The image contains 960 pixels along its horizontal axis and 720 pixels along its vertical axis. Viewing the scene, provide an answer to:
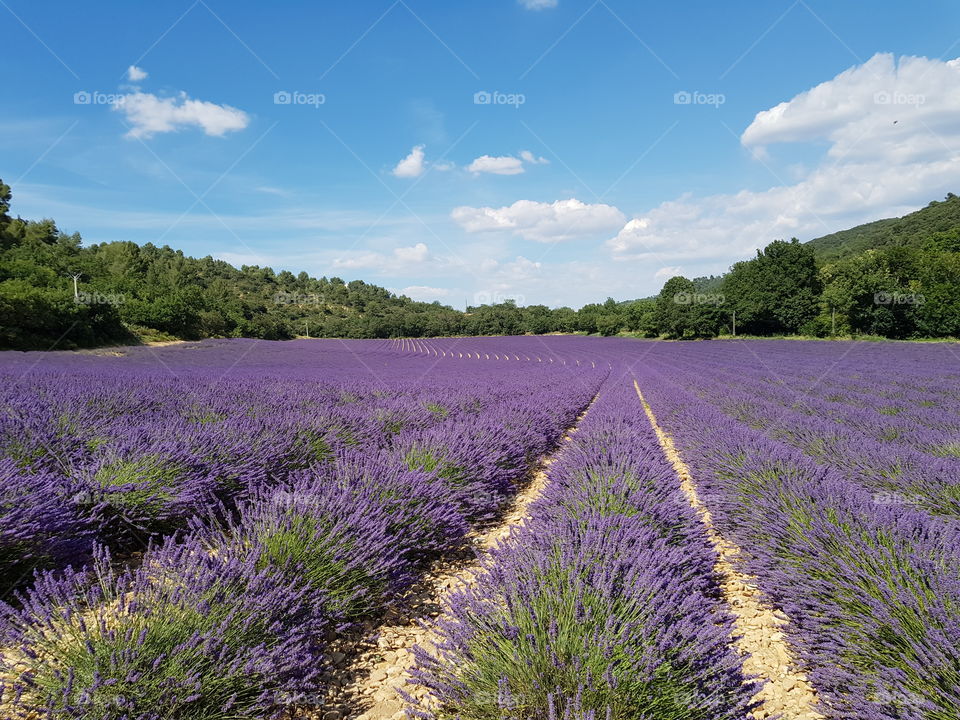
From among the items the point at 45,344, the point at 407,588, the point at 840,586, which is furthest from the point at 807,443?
the point at 45,344

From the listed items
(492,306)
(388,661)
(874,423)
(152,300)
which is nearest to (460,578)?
(388,661)

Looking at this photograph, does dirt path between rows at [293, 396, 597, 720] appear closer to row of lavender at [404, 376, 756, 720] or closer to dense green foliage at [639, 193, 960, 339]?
row of lavender at [404, 376, 756, 720]

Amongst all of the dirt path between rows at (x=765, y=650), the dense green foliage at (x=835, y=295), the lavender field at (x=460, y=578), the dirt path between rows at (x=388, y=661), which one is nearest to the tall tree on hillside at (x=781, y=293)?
the dense green foliage at (x=835, y=295)

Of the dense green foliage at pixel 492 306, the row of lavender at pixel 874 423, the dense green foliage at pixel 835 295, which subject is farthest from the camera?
the dense green foliage at pixel 835 295

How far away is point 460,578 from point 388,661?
0.73m

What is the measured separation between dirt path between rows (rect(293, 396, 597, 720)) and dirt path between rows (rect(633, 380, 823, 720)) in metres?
1.24

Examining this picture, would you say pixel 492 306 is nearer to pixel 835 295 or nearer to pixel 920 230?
pixel 835 295

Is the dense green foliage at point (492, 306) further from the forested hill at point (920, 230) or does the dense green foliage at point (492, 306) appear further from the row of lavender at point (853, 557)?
the row of lavender at point (853, 557)

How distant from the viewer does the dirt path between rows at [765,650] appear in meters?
1.74

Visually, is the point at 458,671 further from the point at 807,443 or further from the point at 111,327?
the point at 111,327

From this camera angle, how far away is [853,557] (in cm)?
211

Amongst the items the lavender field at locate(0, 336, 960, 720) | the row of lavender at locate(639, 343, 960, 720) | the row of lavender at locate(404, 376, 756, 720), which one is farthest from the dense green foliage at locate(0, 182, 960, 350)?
the row of lavender at locate(639, 343, 960, 720)

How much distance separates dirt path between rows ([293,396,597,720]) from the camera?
67.5 inches

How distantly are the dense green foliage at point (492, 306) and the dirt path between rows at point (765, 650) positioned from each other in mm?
28246
